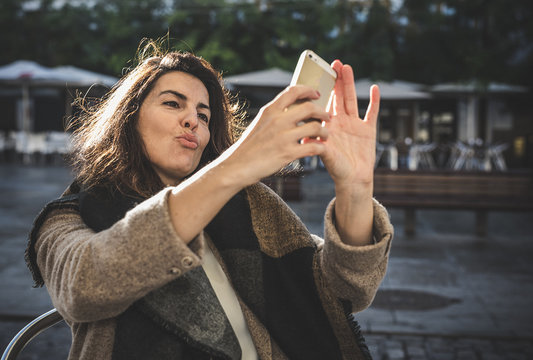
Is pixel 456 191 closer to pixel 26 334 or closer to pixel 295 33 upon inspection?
pixel 26 334

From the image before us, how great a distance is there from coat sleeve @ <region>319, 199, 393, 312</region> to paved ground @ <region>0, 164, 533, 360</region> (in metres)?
2.39

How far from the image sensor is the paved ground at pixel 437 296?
13.3ft

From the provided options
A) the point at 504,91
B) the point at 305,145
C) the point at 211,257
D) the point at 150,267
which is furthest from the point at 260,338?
the point at 504,91

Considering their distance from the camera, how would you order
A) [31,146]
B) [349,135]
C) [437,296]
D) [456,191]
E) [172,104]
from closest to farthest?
1. [349,135]
2. [172,104]
3. [437,296]
4. [456,191]
5. [31,146]

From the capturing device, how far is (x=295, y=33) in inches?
840

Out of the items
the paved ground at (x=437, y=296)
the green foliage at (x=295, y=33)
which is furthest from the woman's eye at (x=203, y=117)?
the green foliage at (x=295, y=33)

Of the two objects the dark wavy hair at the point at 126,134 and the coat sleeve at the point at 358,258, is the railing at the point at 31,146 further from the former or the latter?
the coat sleeve at the point at 358,258

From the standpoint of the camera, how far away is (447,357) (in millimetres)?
3877

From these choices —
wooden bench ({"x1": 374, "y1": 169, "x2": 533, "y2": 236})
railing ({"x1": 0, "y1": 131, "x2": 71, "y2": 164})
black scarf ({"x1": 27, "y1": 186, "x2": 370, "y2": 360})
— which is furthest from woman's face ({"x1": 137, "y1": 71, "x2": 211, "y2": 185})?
railing ({"x1": 0, "y1": 131, "x2": 71, "y2": 164})

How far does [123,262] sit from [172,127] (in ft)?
2.14

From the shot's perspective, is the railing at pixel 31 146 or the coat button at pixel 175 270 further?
the railing at pixel 31 146

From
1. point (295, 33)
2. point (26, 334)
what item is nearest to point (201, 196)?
point (26, 334)

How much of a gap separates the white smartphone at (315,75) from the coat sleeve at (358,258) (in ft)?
1.23

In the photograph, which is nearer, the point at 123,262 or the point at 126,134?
the point at 123,262
